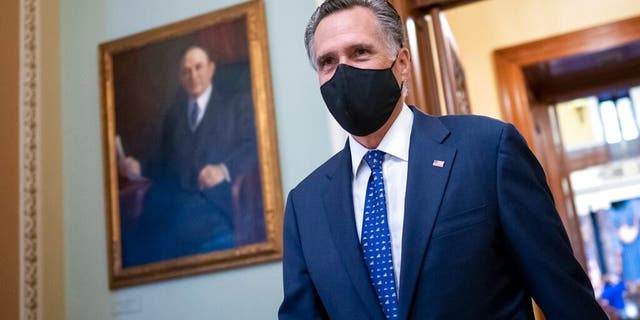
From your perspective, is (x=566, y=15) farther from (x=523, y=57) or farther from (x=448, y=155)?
(x=448, y=155)

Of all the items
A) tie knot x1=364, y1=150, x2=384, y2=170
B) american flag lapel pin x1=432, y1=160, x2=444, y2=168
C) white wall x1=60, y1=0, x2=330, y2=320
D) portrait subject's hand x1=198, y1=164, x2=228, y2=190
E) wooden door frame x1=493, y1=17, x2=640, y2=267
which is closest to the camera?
american flag lapel pin x1=432, y1=160, x2=444, y2=168

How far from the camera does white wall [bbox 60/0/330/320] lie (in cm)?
269

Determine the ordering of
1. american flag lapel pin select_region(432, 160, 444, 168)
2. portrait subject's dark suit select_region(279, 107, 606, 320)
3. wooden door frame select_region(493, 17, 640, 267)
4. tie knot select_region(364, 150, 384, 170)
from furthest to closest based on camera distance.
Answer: wooden door frame select_region(493, 17, 640, 267) < tie knot select_region(364, 150, 384, 170) < american flag lapel pin select_region(432, 160, 444, 168) < portrait subject's dark suit select_region(279, 107, 606, 320)

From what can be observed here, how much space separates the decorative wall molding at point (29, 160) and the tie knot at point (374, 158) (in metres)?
1.90

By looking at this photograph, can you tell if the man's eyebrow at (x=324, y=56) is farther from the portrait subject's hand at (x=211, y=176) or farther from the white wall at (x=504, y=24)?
the white wall at (x=504, y=24)

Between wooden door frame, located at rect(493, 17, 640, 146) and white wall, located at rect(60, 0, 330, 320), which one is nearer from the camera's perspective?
white wall, located at rect(60, 0, 330, 320)

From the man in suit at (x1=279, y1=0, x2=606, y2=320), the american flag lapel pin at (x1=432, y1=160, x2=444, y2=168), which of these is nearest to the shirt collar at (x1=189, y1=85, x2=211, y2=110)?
the man in suit at (x1=279, y1=0, x2=606, y2=320)

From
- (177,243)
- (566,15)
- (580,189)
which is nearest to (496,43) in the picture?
(566,15)

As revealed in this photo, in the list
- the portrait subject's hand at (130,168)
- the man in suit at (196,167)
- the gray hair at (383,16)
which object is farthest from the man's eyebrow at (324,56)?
the portrait subject's hand at (130,168)

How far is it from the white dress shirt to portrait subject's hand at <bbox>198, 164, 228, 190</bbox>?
1.22 meters

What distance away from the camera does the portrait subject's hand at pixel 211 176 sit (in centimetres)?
281

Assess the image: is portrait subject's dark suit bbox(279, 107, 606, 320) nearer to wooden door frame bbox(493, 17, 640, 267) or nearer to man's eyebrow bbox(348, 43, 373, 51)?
man's eyebrow bbox(348, 43, 373, 51)

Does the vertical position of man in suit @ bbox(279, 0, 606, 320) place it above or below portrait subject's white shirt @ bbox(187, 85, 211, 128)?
below

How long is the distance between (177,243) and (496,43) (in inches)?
112
